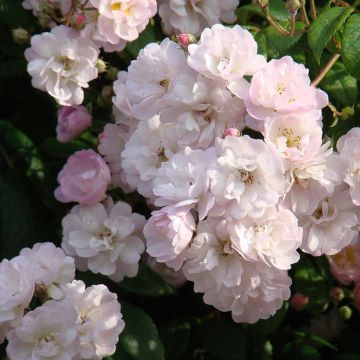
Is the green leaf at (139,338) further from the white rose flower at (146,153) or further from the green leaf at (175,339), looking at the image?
the white rose flower at (146,153)

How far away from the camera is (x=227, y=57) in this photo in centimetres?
119

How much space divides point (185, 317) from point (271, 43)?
2.04 feet

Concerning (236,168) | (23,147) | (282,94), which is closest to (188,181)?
(236,168)

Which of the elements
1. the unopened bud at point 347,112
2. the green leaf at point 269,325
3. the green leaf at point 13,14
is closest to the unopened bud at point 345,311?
the green leaf at point 269,325

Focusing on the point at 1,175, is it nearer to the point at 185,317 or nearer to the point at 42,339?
the point at 185,317

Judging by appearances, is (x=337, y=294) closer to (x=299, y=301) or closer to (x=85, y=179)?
(x=299, y=301)

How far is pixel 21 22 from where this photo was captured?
1751 millimetres

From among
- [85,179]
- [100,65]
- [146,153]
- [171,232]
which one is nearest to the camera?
[171,232]

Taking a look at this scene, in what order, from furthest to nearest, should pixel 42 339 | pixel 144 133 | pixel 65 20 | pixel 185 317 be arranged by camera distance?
pixel 185 317, pixel 65 20, pixel 144 133, pixel 42 339

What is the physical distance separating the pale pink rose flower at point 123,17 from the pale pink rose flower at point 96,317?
49 cm

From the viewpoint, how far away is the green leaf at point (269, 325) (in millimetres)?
1575

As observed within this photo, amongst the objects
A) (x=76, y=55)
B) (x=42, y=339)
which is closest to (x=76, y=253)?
(x=42, y=339)

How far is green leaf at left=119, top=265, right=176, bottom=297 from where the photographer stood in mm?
1552

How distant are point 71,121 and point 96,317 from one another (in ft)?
1.45
